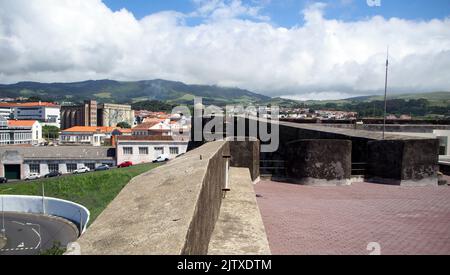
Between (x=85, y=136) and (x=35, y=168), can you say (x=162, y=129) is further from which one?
(x=35, y=168)

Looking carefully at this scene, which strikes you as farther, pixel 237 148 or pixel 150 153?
pixel 150 153

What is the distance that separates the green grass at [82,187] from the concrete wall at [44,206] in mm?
1719

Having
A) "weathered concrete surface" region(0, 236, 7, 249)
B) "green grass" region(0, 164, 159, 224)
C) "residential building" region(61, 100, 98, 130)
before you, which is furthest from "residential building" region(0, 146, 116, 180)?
"residential building" region(61, 100, 98, 130)

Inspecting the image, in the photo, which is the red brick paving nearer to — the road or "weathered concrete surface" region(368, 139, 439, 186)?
"weathered concrete surface" region(368, 139, 439, 186)

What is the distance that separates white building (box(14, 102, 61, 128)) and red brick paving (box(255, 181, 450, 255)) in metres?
138

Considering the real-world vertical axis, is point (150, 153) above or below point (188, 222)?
below

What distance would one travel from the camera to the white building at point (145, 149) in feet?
142

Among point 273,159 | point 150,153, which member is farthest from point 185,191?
point 150,153

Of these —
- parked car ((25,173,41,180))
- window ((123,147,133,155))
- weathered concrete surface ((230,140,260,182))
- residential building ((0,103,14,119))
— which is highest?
residential building ((0,103,14,119))

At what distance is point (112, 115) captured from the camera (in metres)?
131

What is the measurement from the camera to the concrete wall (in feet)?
87.2
